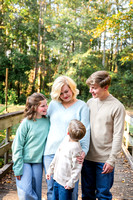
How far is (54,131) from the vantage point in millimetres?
2494

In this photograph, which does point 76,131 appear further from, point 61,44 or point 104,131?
point 61,44

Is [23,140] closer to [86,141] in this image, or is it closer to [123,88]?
[86,141]

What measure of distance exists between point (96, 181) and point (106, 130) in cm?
64

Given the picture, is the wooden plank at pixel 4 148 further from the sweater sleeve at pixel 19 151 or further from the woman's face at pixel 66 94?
the woman's face at pixel 66 94

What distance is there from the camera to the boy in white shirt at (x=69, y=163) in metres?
2.14

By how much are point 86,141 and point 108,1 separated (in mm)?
27841

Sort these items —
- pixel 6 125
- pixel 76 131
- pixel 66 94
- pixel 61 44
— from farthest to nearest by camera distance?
1. pixel 61 44
2. pixel 6 125
3. pixel 66 94
4. pixel 76 131

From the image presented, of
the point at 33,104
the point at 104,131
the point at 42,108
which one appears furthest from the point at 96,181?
the point at 33,104

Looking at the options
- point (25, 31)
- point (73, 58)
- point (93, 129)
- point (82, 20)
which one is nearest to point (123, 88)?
point (73, 58)

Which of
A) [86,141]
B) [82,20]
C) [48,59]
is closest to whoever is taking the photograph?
[86,141]

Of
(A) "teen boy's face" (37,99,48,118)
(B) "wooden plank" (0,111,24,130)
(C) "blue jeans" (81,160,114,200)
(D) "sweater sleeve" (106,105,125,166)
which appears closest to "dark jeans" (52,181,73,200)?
(C) "blue jeans" (81,160,114,200)

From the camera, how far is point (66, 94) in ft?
8.32

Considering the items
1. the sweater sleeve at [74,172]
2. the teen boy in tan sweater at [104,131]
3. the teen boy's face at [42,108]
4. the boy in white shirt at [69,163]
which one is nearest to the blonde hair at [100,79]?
the teen boy in tan sweater at [104,131]

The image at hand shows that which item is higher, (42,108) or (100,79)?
(100,79)
